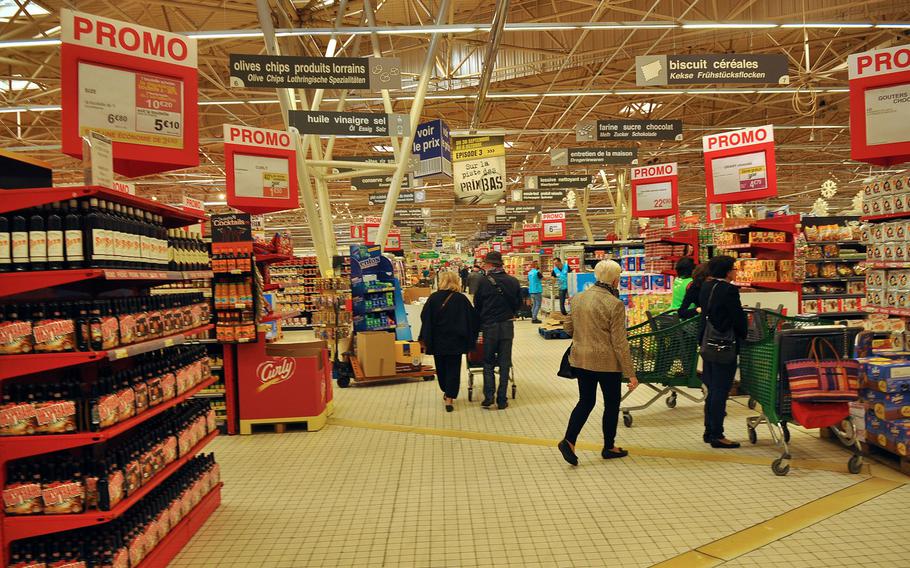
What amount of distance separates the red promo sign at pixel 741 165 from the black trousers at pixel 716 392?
4438 millimetres

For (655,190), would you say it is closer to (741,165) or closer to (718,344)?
(741,165)

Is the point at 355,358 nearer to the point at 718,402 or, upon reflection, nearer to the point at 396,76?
the point at 396,76

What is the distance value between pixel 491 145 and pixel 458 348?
609 centimetres

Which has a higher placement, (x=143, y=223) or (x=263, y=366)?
(x=143, y=223)

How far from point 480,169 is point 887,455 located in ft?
27.8

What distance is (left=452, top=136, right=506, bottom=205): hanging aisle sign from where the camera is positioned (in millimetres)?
11641

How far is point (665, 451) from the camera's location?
A: 17.0 ft

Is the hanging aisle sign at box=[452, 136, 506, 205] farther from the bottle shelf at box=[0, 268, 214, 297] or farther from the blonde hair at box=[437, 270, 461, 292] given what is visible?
the bottle shelf at box=[0, 268, 214, 297]

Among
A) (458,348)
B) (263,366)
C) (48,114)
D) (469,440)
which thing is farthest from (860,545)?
(48,114)

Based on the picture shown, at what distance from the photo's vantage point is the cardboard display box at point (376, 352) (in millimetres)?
8891

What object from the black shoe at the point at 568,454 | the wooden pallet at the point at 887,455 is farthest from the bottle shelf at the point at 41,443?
the wooden pallet at the point at 887,455

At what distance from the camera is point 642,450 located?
5.22 m

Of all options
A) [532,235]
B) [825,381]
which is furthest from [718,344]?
[532,235]

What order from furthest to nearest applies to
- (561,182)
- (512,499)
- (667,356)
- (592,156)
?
(561,182), (592,156), (667,356), (512,499)
